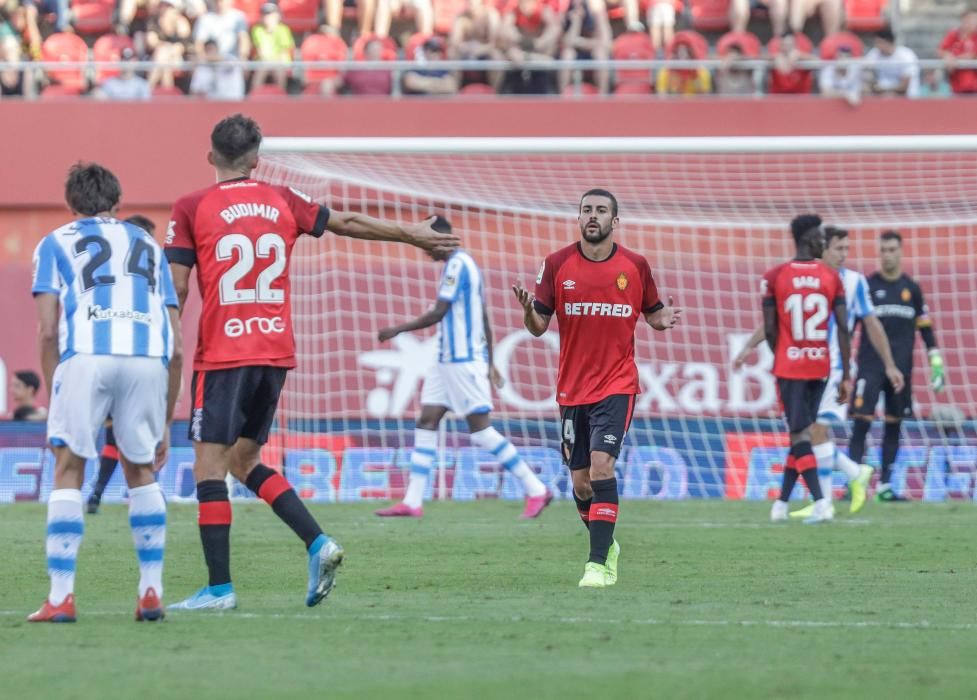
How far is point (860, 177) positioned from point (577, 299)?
10587 millimetres

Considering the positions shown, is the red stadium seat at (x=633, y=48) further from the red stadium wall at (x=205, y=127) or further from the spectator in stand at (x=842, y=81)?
the spectator in stand at (x=842, y=81)

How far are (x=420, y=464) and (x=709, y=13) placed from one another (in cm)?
960

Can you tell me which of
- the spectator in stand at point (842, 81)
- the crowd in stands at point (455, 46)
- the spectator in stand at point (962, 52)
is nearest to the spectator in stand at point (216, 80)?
the crowd in stands at point (455, 46)

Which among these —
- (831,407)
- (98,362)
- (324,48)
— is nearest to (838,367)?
(831,407)

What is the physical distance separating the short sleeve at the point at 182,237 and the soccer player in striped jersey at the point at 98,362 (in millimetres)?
450

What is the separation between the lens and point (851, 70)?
18703 mm

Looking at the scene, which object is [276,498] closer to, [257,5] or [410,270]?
[410,270]

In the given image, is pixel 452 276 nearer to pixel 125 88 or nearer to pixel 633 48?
pixel 125 88

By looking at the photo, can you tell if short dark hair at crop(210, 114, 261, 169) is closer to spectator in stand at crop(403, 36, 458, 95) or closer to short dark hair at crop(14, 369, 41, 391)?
short dark hair at crop(14, 369, 41, 391)

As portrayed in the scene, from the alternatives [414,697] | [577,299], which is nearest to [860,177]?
[577,299]

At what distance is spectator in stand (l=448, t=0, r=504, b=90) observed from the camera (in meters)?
19.6

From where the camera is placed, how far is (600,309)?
8.48 meters

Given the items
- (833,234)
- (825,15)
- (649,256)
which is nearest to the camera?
(833,234)

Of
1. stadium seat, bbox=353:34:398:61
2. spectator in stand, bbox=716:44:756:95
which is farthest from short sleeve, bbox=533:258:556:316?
stadium seat, bbox=353:34:398:61
